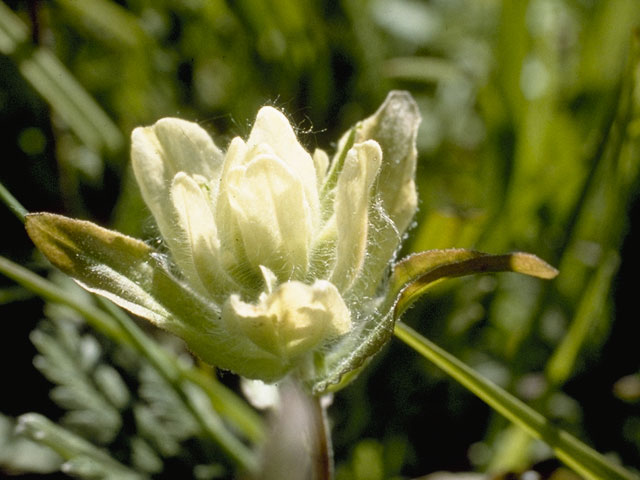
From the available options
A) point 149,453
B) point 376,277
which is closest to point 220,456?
point 149,453

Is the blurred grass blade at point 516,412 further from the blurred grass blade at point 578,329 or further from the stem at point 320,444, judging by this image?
the blurred grass blade at point 578,329

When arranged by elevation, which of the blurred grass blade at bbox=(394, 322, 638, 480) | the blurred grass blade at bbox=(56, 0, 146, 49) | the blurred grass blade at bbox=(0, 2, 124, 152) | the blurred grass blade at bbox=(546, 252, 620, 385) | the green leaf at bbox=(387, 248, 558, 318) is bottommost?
the blurred grass blade at bbox=(394, 322, 638, 480)

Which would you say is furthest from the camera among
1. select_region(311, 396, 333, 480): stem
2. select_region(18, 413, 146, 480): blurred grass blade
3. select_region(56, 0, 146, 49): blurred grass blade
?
select_region(56, 0, 146, 49): blurred grass blade

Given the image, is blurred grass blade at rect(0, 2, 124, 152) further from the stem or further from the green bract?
the stem

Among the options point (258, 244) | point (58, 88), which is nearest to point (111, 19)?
point (58, 88)

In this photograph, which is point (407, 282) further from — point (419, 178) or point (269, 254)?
point (419, 178)

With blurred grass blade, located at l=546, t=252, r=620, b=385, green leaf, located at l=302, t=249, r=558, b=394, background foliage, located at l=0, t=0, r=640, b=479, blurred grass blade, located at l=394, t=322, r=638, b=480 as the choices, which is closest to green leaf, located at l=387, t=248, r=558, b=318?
green leaf, located at l=302, t=249, r=558, b=394
